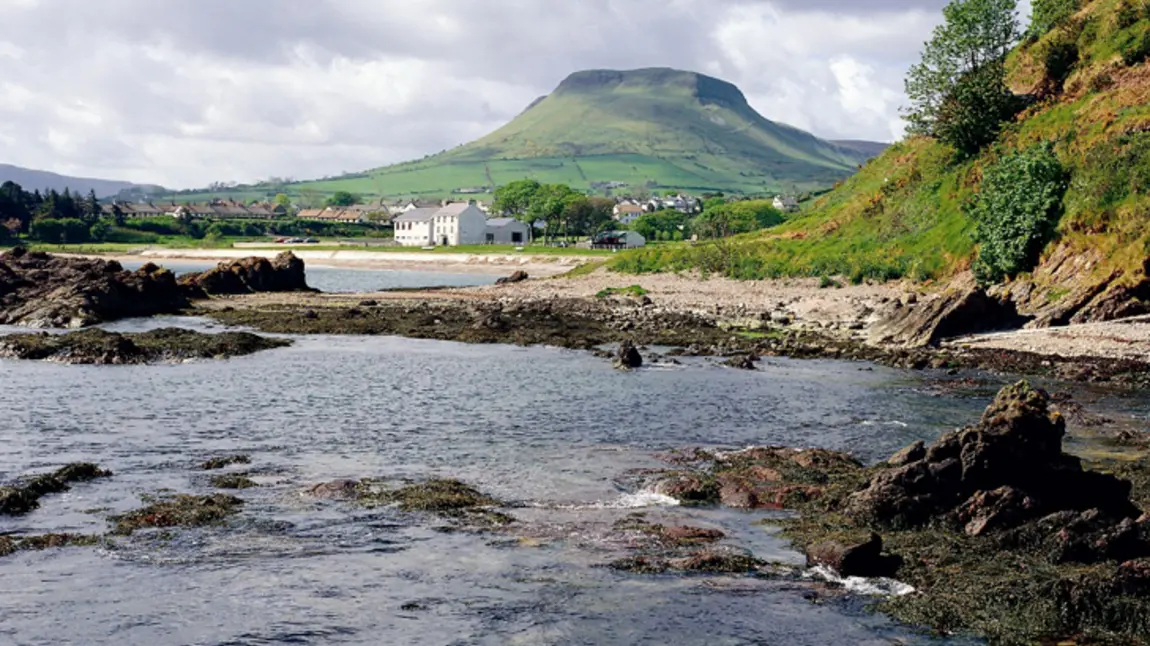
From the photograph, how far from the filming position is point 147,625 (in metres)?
19.9

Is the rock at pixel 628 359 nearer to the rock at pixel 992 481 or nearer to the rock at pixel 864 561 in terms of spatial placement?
the rock at pixel 992 481

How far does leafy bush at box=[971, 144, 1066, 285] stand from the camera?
68312mm

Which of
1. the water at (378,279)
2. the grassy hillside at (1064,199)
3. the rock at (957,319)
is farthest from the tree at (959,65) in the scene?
the water at (378,279)

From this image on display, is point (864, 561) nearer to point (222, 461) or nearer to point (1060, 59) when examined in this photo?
point (222, 461)

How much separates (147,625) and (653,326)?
5615cm

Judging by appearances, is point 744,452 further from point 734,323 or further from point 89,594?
point 734,323

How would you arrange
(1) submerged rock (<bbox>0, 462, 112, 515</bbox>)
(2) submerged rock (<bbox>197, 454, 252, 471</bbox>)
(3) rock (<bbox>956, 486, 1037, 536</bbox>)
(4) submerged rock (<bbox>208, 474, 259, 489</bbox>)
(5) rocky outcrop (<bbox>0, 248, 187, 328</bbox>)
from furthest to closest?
(5) rocky outcrop (<bbox>0, 248, 187, 328</bbox>) < (2) submerged rock (<bbox>197, 454, 252, 471</bbox>) < (4) submerged rock (<bbox>208, 474, 259, 489</bbox>) < (1) submerged rock (<bbox>0, 462, 112, 515</bbox>) < (3) rock (<bbox>956, 486, 1037, 536</bbox>)

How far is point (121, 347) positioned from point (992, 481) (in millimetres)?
45780

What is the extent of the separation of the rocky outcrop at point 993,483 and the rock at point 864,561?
2.46 m

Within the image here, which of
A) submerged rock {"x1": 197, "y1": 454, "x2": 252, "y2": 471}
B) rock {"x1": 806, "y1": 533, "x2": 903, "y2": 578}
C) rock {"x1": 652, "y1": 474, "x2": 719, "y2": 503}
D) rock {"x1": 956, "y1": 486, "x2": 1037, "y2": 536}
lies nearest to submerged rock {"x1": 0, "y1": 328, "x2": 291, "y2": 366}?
submerged rock {"x1": 197, "y1": 454, "x2": 252, "y2": 471}

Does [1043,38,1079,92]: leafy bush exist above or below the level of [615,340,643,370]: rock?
above

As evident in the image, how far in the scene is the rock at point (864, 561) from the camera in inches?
880

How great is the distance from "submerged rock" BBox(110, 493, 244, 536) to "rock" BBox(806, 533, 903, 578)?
46.5 feet

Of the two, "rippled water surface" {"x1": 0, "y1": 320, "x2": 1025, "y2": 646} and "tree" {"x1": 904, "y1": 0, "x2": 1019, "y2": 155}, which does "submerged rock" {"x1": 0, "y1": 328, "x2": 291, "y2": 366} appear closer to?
"rippled water surface" {"x1": 0, "y1": 320, "x2": 1025, "y2": 646}
